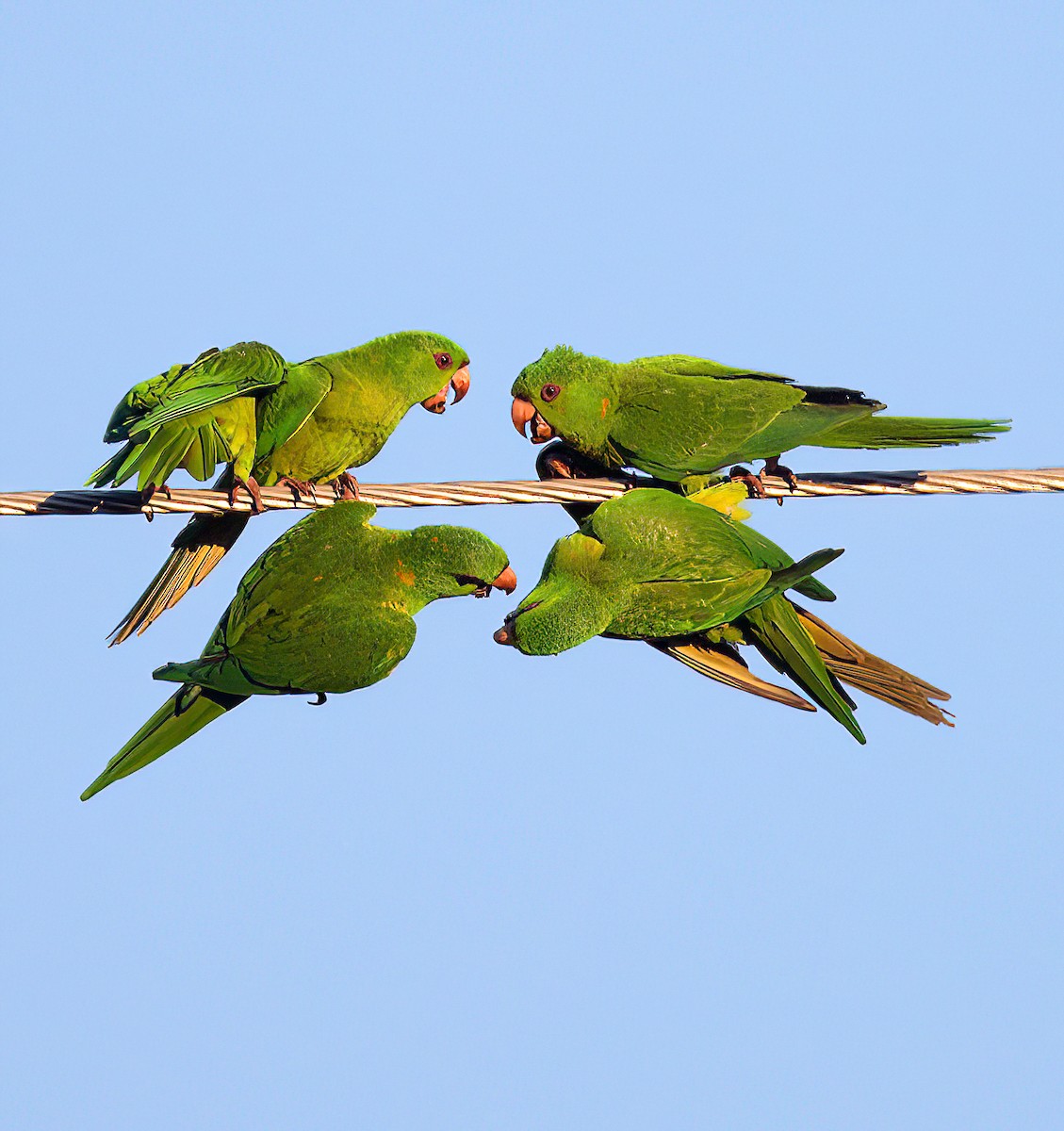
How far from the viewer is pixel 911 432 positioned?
689 cm

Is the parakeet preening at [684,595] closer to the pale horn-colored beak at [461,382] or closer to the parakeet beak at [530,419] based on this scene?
the parakeet beak at [530,419]

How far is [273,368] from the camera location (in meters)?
6.66

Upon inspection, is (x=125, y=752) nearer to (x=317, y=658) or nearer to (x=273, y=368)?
(x=317, y=658)

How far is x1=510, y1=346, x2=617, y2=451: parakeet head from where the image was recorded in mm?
6957

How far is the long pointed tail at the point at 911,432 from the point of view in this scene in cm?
688

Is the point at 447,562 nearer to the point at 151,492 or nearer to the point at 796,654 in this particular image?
the point at 151,492

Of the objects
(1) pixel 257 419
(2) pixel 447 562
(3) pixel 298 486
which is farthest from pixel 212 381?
(2) pixel 447 562

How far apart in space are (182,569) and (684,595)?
2124 mm

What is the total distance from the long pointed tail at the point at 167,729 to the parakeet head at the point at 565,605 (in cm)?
120

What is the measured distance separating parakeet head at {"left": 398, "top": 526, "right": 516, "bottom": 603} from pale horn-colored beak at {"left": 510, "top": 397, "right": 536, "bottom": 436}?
1.01m

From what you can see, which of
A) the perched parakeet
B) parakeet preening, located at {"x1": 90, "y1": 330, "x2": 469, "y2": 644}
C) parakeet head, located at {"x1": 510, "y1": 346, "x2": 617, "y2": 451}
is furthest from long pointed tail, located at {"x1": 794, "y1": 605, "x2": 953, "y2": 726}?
parakeet preening, located at {"x1": 90, "y1": 330, "x2": 469, "y2": 644}

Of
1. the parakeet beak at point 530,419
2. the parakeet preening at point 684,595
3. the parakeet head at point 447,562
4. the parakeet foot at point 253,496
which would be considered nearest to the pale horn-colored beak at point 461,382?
the parakeet beak at point 530,419

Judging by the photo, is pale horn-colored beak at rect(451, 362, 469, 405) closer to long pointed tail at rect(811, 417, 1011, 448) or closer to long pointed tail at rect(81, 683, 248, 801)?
long pointed tail at rect(811, 417, 1011, 448)

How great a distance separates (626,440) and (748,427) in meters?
0.50
